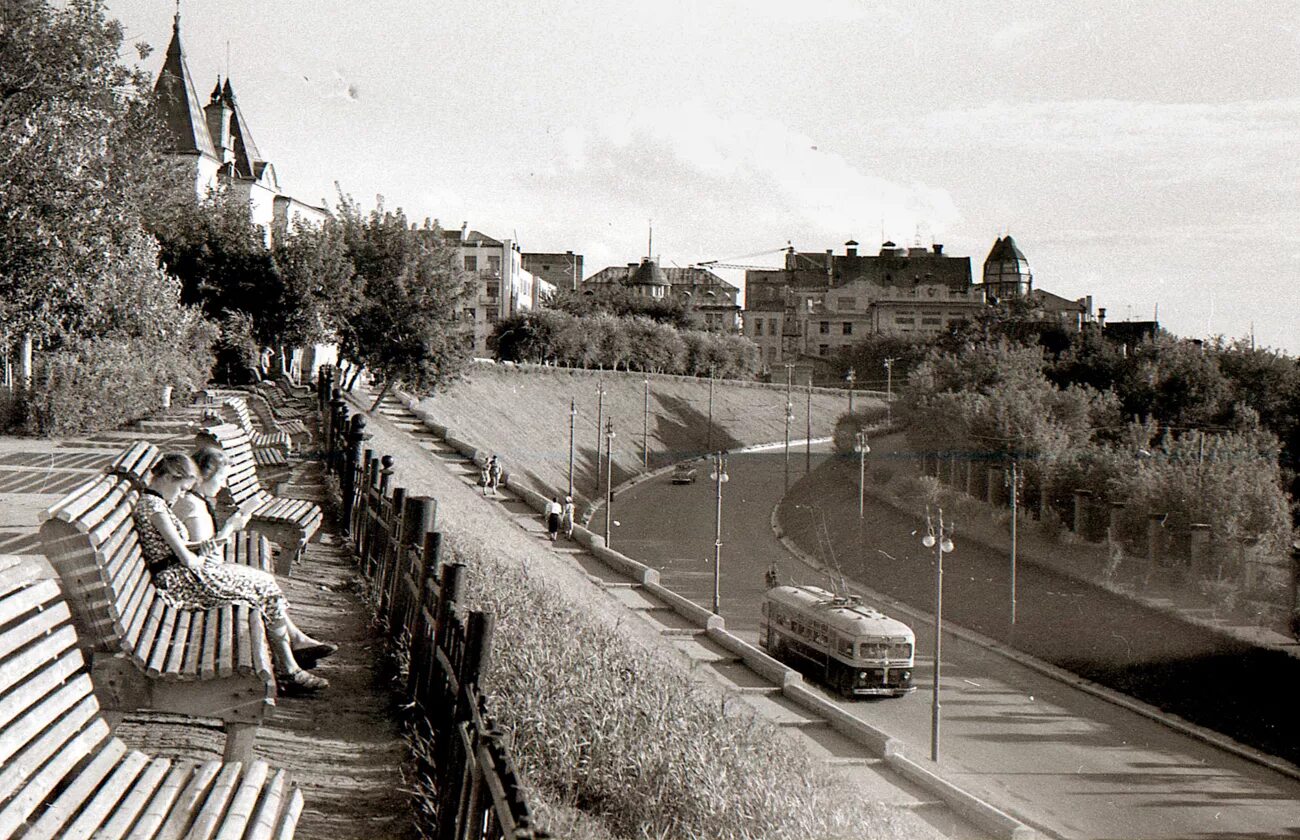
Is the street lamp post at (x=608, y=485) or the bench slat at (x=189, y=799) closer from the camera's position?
the bench slat at (x=189, y=799)

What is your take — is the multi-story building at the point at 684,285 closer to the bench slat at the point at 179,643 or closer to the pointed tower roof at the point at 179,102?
the pointed tower roof at the point at 179,102

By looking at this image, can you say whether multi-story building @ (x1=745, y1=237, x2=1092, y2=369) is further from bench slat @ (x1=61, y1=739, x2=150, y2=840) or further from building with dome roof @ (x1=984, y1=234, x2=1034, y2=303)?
bench slat @ (x1=61, y1=739, x2=150, y2=840)

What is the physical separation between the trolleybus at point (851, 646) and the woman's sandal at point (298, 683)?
25.0 m

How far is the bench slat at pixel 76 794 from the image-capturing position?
12.0 feet

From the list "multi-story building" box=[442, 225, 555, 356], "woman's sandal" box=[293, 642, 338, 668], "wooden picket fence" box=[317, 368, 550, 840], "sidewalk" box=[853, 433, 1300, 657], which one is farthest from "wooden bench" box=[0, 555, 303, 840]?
"multi-story building" box=[442, 225, 555, 356]

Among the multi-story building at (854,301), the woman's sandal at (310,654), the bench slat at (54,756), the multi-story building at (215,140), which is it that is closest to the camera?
the bench slat at (54,756)

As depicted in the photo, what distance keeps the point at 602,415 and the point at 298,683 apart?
3086 inches

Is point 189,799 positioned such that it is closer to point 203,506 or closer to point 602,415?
point 203,506

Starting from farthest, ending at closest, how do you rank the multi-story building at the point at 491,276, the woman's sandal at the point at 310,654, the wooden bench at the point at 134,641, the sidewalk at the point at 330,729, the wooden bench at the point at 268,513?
the multi-story building at the point at 491,276 < the wooden bench at the point at 268,513 < the woman's sandal at the point at 310,654 < the sidewalk at the point at 330,729 < the wooden bench at the point at 134,641

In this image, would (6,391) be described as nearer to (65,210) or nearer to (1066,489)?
(65,210)

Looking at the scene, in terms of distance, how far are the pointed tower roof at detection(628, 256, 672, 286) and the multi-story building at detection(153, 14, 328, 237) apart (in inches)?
2605

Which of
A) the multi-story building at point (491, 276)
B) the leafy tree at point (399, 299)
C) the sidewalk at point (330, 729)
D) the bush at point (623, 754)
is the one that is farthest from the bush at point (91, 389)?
the multi-story building at point (491, 276)

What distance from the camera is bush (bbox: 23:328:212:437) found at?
18375mm

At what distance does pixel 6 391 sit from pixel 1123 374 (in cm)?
8232
